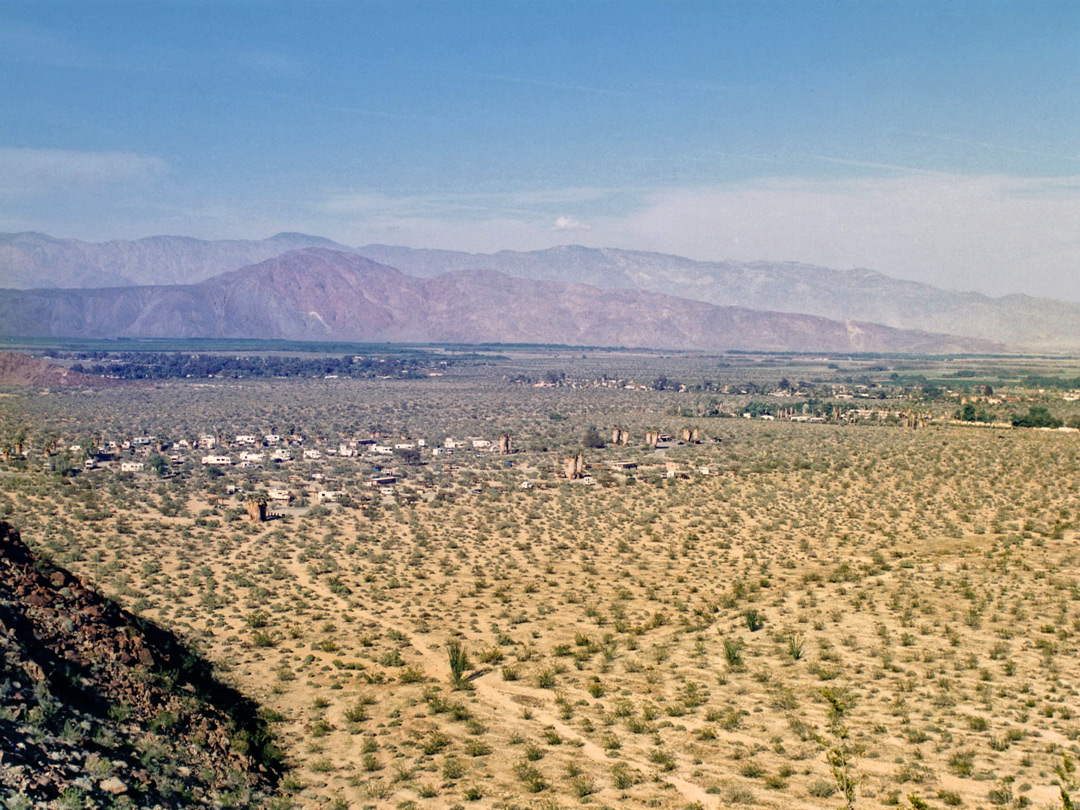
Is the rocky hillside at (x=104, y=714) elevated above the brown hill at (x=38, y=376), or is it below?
below

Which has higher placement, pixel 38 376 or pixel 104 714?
pixel 38 376

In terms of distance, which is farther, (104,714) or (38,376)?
(38,376)

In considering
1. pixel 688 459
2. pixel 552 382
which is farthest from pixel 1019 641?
pixel 552 382

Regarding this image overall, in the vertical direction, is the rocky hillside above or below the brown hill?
below

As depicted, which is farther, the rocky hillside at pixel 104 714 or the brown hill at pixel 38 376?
the brown hill at pixel 38 376

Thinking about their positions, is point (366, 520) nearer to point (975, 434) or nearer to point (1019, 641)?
point (1019, 641)

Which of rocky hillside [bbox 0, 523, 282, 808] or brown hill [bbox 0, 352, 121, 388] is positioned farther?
brown hill [bbox 0, 352, 121, 388]

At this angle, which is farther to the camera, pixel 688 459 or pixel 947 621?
pixel 688 459

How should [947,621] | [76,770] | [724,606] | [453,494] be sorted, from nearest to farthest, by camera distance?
1. [76,770]
2. [947,621]
3. [724,606]
4. [453,494]
